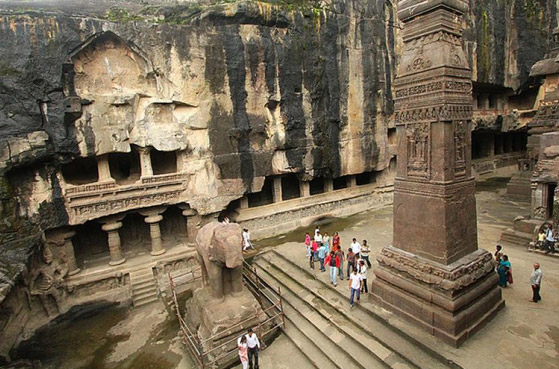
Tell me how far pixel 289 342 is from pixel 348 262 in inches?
119

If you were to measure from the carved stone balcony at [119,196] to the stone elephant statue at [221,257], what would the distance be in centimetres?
536

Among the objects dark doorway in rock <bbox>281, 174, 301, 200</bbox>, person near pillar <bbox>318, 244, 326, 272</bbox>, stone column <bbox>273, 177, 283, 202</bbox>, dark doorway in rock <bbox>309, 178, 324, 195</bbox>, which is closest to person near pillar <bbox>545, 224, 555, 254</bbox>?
person near pillar <bbox>318, 244, 326, 272</bbox>

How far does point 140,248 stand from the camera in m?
14.9

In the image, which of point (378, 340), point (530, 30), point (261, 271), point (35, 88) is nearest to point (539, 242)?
point (378, 340)

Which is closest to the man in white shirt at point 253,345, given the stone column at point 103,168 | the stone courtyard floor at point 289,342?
the stone courtyard floor at point 289,342

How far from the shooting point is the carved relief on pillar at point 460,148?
6.86m

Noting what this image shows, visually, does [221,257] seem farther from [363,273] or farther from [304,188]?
[304,188]

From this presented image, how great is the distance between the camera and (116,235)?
524 inches

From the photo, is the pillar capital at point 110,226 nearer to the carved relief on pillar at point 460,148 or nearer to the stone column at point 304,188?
the stone column at point 304,188

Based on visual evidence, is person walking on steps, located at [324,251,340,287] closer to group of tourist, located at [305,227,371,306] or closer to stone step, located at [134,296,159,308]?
group of tourist, located at [305,227,371,306]

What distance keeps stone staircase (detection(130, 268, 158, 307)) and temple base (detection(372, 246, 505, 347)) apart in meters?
8.92

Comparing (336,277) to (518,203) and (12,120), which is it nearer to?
(12,120)

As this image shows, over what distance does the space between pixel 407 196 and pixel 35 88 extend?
12879 mm

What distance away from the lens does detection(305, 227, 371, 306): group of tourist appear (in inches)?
332
